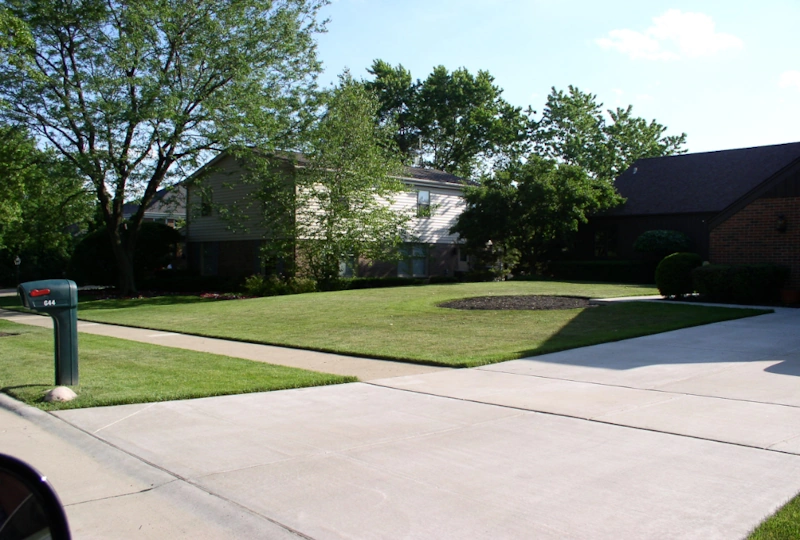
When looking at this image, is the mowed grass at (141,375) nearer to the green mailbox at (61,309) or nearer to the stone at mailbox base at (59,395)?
the stone at mailbox base at (59,395)

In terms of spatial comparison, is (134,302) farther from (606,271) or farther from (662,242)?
(662,242)

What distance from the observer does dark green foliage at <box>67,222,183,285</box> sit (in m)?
33.6

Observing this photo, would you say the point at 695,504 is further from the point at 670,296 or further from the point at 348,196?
the point at 348,196

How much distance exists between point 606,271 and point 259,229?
53.7 feet

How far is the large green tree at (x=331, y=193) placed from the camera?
28.1m

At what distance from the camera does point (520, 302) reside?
18.4 meters

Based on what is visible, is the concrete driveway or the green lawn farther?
the concrete driveway

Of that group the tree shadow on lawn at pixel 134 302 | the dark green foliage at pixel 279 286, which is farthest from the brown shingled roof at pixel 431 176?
the tree shadow on lawn at pixel 134 302

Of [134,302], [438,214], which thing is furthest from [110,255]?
[438,214]

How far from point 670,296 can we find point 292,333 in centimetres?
1169

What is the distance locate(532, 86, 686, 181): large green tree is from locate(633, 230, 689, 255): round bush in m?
23.1

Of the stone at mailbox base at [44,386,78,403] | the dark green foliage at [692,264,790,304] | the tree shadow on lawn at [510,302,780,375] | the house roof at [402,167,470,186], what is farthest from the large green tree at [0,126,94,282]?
the dark green foliage at [692,264,790,304]

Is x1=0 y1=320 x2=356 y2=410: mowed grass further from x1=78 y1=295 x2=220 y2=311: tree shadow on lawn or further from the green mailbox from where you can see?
x1=78 y1=295 x2=220 y2=311: tree shadow on lawn

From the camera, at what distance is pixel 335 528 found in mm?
4105
